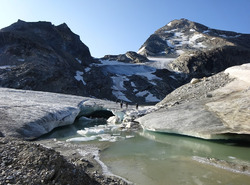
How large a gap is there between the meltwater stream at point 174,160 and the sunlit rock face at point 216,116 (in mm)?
886

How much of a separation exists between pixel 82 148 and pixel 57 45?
2859 inches

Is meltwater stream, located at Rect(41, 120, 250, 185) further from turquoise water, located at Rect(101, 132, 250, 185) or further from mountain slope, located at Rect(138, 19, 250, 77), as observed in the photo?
mountain slope, located at Rect(138, 19, 250, 77)

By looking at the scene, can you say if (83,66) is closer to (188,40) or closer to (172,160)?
(172,160)

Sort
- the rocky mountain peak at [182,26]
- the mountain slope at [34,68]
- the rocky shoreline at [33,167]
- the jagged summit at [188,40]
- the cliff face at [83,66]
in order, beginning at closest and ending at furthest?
1. the rocky shoreline at [33,167]
2. the mountain slope at [34,68]
3. the cliff face at [83,66]
4. the jagged summit at [188,40]
5. the rocky mountain peak at [182,26]

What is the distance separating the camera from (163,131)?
17.2 m

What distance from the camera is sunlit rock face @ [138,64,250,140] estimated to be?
13.0 metres

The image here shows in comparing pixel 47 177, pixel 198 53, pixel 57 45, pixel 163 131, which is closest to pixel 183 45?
pixel 198 53

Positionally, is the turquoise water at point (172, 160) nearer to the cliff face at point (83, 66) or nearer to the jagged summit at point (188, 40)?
the cliff face at point (83, 66)

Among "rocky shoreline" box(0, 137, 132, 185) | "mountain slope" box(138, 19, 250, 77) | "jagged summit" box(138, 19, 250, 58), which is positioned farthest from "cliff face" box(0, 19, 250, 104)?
"rocky shoreline" box(0, 137, 132, 185)

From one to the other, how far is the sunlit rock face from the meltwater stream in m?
0.89

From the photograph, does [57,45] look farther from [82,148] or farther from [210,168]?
[210,168]

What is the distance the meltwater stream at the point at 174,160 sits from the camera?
819 cm

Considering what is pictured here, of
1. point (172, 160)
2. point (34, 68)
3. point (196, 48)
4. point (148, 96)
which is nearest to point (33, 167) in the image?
point (172, 160)

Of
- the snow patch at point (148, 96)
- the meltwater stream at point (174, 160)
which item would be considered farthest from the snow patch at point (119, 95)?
the meltwater stream at point (174, 160)
